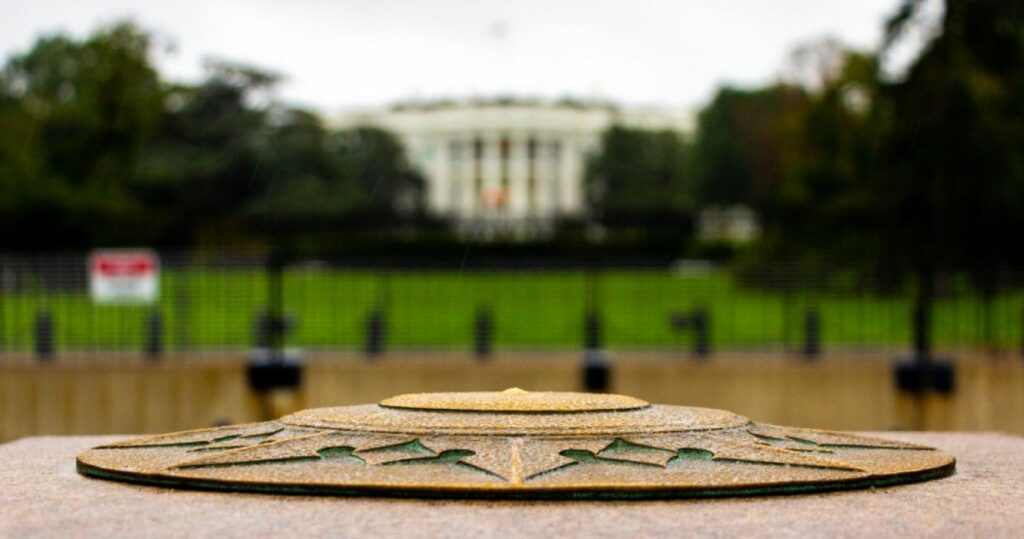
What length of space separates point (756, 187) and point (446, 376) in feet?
178

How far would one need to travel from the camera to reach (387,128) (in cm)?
10000

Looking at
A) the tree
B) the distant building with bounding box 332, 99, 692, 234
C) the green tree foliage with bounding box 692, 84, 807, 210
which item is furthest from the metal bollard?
the distant building with bounding box 332, 99, 692, 234

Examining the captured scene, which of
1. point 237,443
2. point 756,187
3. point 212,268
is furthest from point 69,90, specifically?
point 237,443

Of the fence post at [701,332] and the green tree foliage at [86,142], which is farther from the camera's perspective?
the green tree foliage at [86,142]

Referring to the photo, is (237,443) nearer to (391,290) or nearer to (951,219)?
(391,290)

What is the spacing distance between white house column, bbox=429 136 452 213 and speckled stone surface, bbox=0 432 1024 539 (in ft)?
335

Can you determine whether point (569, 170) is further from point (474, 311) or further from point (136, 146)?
point (474, 311)

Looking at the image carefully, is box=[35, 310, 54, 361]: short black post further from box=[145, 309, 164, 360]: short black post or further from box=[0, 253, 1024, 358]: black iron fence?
box=[145, 309, 164, 360]: short black post

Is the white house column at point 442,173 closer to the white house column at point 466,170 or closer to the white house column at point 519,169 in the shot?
the white house column at point 466,170

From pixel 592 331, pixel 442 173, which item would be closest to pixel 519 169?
pixel 442 173

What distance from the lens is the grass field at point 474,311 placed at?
644 inches

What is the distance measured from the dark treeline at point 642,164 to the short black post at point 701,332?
1731 mm

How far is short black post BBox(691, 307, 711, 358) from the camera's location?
14906 mm

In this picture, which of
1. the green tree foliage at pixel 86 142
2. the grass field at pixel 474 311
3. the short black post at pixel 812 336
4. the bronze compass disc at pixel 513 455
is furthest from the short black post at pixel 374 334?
the green tree foliage at pixel 86 142
